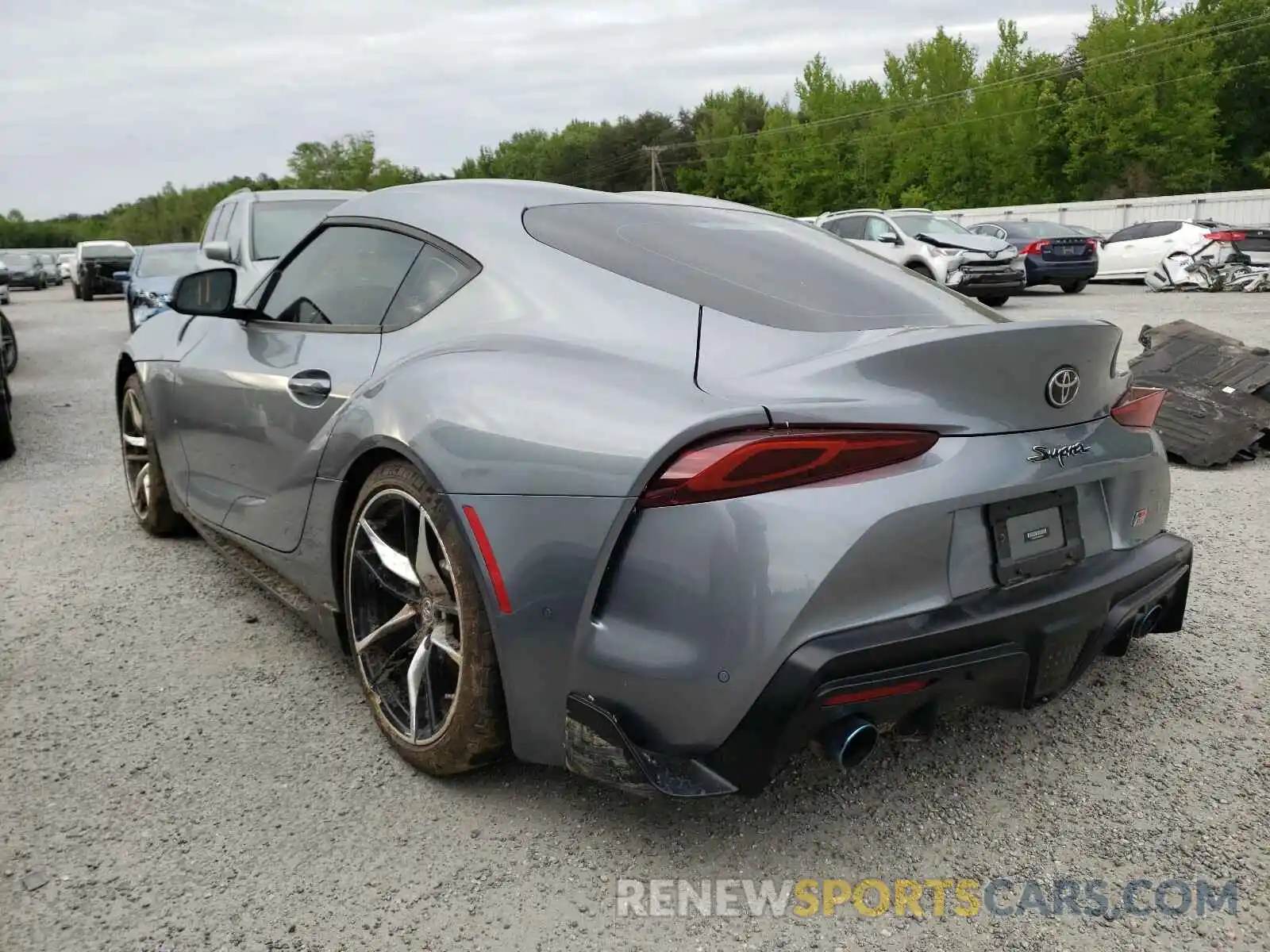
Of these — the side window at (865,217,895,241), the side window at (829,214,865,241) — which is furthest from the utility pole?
the side window at (865,217,895,241)

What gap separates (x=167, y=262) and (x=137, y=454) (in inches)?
456

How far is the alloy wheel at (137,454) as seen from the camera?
4.83 m

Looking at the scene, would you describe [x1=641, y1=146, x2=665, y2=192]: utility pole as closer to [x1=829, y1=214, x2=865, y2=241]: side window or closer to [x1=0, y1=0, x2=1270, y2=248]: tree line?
[x1=0, y1=0, x2=1270, y2=248]: tree line

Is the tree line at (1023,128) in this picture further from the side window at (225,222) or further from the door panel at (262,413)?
the door panel at (262,413)

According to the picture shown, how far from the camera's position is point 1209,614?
3654mm

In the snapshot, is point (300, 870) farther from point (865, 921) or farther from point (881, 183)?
point (881, 183)

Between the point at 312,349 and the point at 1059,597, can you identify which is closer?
the point at 1059,597

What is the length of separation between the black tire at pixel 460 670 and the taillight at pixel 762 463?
0.57 meters

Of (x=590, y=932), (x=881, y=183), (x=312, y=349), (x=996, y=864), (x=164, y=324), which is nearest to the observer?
(x=590, y=932)

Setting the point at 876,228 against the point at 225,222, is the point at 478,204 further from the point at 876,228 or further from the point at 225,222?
the point at 876,228

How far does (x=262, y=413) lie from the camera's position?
337 centimetres

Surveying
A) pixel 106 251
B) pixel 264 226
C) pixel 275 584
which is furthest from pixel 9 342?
pixel 106 251

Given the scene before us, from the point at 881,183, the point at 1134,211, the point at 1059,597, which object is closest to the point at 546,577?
the point at 1059,597

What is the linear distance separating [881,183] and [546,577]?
219 ft
